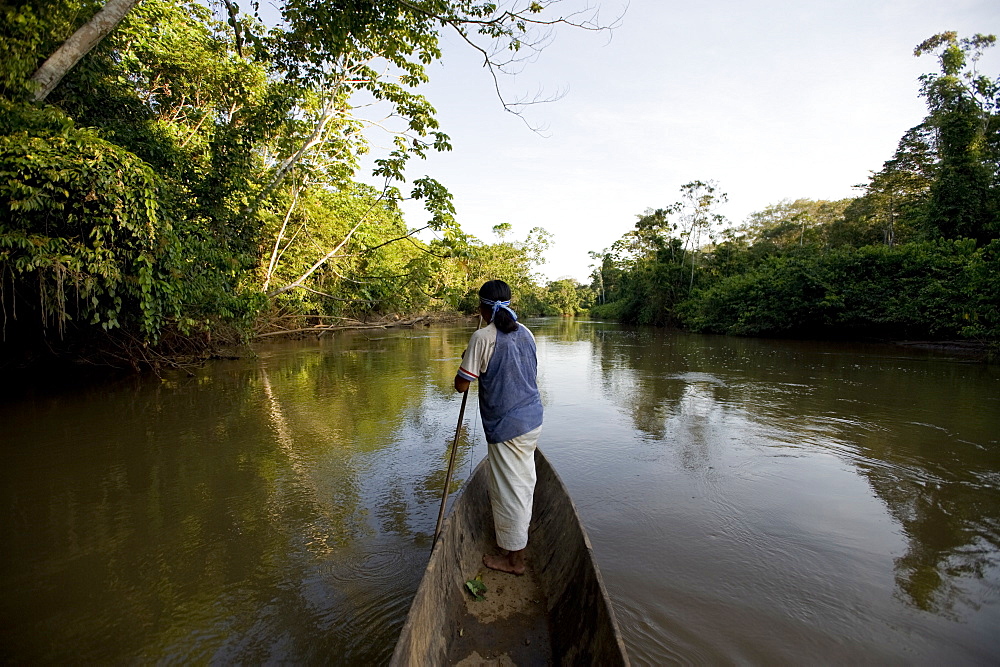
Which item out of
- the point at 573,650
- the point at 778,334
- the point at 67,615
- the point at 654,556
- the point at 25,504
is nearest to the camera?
the point at 573,650

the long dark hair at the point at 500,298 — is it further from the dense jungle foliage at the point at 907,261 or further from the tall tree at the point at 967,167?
the tall tree at the point at 967,167

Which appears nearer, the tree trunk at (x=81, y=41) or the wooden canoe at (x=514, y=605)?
the wooden canoe at (x=514, y=605)

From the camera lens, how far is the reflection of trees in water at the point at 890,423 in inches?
126

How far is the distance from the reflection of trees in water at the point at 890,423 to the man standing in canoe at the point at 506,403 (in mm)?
2313

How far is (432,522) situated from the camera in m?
3.56

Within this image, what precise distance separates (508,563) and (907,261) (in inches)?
747

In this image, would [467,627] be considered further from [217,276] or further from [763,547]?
[217,276]

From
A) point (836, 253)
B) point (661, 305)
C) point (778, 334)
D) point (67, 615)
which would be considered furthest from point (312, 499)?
point (661, 305)

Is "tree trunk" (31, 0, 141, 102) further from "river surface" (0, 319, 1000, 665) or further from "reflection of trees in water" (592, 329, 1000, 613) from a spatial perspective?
"reflection of trees in water" (592, 329, 1000, 613)

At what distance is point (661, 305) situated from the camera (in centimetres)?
3256

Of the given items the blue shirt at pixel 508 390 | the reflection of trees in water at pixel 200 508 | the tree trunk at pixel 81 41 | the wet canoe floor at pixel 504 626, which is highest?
the tree trunk at pixel 81 41

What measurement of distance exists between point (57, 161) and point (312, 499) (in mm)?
3666

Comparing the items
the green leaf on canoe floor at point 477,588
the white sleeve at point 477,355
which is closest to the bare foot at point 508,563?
the green leaf on canoe floor at point 477,588

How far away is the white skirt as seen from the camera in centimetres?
259
